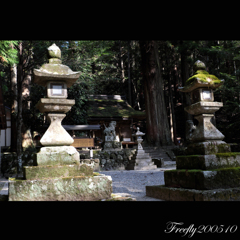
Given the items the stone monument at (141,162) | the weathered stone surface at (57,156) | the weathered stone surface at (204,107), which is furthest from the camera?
the stone monument at (141,162)

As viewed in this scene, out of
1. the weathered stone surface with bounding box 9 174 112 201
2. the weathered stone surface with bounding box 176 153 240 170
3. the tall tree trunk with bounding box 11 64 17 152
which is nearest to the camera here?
the weathered stone surface with bounding box 9 174 112 201

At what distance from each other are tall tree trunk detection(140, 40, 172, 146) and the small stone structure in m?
11.4

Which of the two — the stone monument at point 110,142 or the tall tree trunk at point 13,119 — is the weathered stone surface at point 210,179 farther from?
the tall tree trunk at point 13,119

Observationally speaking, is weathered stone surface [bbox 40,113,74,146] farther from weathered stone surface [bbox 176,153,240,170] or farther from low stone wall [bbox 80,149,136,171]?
low stone wall [bbox 80,149,136,171]

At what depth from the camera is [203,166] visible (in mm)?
4031

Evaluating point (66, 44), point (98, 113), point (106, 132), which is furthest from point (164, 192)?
point (98, 113)

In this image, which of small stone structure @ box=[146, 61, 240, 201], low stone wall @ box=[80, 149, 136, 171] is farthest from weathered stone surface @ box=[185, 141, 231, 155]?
low stone wall @ box=[80, 149, 136, 171]

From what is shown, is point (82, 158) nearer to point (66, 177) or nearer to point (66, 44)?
point (66, 44)

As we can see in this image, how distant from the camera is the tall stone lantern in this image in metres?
3.72

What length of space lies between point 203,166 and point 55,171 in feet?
7.76

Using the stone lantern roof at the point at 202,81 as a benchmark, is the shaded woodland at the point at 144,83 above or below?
above

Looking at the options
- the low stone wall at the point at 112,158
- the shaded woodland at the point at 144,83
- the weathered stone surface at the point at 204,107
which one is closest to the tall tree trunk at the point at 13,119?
the shaded woodland at the point at 144,83

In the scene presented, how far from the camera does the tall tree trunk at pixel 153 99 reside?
16.3m
